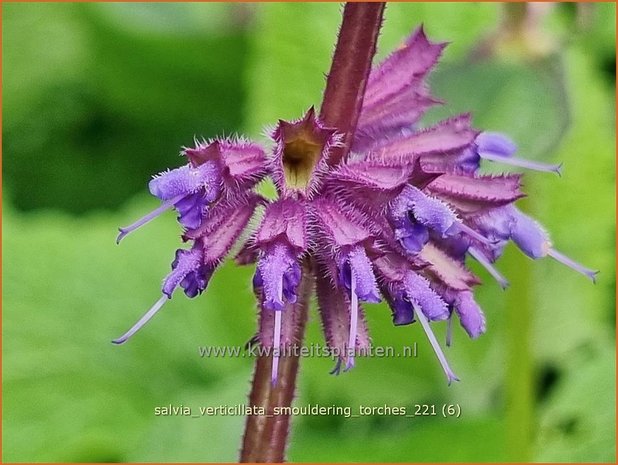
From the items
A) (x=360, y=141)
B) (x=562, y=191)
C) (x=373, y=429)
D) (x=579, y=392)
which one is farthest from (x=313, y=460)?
(x=360, y=141)

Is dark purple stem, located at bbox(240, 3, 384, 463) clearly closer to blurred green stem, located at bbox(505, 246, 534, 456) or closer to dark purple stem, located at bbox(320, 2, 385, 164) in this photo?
dark purple stem, located at bbox(320, 2, 385, 164)

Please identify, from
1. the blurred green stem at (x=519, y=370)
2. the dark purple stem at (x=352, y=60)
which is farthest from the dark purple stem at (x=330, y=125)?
the blurred green stem at (x=519, y=370)

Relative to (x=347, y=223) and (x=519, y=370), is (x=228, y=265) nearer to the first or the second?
(x=519, y=370)

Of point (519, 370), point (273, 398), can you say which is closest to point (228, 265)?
point (519, 370)

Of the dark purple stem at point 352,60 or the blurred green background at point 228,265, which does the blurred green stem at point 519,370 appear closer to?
the blurred green background at point 228,265

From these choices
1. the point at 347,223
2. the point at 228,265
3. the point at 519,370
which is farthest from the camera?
the point at 228,265

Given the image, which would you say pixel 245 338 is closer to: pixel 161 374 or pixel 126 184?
pixel 161 374
